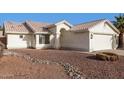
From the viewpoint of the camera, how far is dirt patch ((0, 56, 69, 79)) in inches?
366

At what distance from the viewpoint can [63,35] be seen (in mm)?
22781

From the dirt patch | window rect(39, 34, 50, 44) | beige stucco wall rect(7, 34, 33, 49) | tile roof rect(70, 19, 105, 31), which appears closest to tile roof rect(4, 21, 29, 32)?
beige stucco wall rect(7, 34, 33, 49)

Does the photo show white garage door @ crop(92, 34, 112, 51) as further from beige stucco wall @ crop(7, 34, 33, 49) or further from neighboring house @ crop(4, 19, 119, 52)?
beige stucco wall @ crop(7, 34, 33, 49)

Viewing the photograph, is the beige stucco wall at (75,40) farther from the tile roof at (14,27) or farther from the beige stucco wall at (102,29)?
the tile roof at (14,27)

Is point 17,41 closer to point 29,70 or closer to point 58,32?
point 58,32

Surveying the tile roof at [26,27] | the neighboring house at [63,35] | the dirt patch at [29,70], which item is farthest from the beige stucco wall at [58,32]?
the dirt patch at [29,70]

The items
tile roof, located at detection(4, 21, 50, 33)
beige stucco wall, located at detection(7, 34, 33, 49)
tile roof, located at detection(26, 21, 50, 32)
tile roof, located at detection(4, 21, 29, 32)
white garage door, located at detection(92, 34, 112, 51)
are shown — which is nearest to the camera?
white garage door, located at detection(92, 34, 112, 51)

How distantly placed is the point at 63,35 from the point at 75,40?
8.99 feet

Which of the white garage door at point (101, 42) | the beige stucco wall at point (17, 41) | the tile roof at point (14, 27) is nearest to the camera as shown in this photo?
the white garage door at point (101, 42)

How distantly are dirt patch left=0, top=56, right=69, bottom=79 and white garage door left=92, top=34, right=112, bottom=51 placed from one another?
7.83 meters

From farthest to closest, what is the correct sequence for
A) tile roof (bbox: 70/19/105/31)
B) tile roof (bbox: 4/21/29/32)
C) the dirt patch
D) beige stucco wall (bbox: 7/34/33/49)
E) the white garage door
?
tile roof (bbox: 4/21/29/32), beige stucco wall (bbox: 7/34/33/49), tile roof (bbox: 70/19/105/31), the white garage door, the dirt patch

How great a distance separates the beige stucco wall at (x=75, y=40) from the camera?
737 inches

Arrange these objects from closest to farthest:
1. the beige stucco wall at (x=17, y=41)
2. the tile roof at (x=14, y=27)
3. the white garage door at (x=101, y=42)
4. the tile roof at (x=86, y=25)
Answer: the white garage door at (x=101, y=42), the tile roof at (x=86, y=25), the beige stucco wall at (x=17, y=41), the tile roof at (x=14, y=27)
